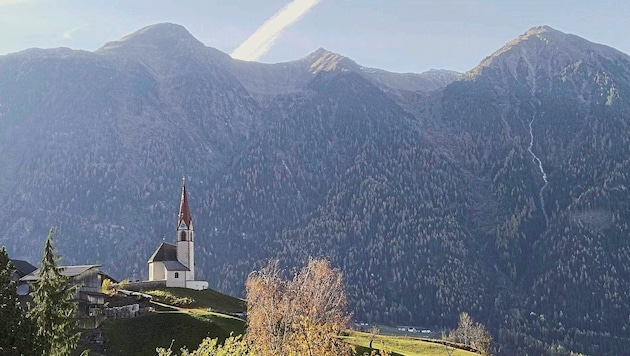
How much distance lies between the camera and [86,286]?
98875 mm

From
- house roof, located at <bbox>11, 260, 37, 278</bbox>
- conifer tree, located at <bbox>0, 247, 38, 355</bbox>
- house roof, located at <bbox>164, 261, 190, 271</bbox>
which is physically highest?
conifer tree, located at <bbox>0, 247, 38, 355</bbox>

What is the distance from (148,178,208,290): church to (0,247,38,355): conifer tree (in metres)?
93.0

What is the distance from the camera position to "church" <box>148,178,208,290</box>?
136 m

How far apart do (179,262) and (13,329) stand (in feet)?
330

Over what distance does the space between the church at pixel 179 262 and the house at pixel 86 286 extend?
1313 inches

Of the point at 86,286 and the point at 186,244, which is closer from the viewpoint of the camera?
the point at 86,286

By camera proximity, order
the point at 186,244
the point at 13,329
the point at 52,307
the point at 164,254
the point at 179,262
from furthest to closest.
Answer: the point at 186,244 < the point at 164,254 < the point at 179,262 < the point at 52,307 < the point at 13,329

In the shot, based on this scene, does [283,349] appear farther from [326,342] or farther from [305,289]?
[305,289]

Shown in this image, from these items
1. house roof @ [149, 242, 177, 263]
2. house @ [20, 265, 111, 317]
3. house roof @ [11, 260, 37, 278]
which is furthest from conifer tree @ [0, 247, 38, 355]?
house roof @ [149, 242, 177, 263]

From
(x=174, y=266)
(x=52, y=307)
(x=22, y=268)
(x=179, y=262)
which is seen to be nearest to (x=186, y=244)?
(x=179, y=262)

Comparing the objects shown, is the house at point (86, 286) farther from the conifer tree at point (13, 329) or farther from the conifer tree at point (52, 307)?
the conifer tree at point (13, 329)

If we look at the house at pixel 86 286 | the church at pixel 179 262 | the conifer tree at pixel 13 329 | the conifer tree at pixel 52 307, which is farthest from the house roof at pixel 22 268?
the conifer tree at pixel 13 329

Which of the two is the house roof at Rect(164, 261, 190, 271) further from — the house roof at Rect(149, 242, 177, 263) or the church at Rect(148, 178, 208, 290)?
the house roof at Rect(149, 242, 177, 263)

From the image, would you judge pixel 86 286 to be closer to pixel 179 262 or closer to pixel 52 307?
pixel 179 262
